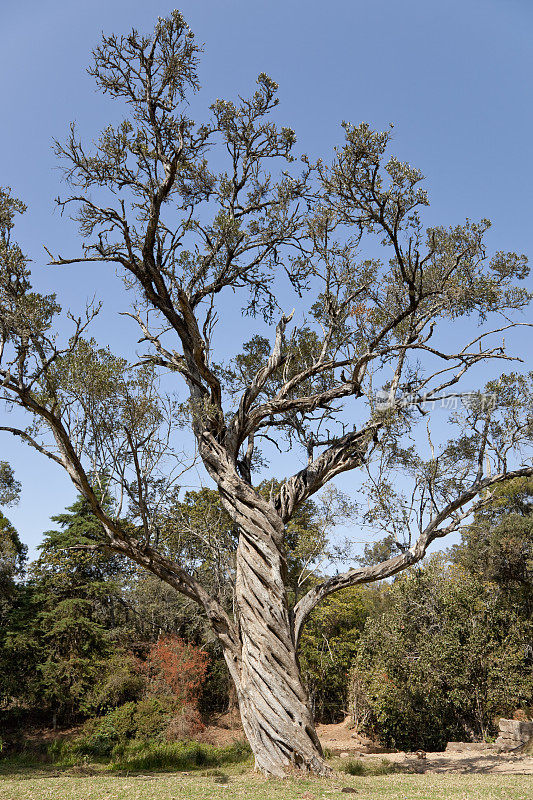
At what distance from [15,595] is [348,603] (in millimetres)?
13366

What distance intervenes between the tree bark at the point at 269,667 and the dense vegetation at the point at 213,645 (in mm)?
2720

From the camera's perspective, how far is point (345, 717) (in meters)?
25.0

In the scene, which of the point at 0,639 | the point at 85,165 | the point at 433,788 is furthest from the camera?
the point at 0,639

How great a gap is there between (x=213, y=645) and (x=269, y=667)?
53.2 ft

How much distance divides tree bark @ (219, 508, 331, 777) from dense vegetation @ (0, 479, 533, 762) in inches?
107

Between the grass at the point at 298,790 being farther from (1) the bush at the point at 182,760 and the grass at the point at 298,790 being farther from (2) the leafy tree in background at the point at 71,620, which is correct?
(2) the leafy tree in background at the point at 71,620

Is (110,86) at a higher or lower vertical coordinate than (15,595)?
higher

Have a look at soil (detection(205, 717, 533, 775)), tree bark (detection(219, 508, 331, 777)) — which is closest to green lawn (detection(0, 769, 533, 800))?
tree bark (detection(219, 508, 331, 777))

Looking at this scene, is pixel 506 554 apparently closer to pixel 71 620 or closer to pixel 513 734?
pixel 513 734

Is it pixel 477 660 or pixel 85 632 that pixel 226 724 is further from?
pixel 477 660

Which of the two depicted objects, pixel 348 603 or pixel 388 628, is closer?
pixel 388 628

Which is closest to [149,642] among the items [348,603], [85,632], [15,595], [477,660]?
[85,632]

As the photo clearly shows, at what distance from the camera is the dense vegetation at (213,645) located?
54.5 feet

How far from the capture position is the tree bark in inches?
357
